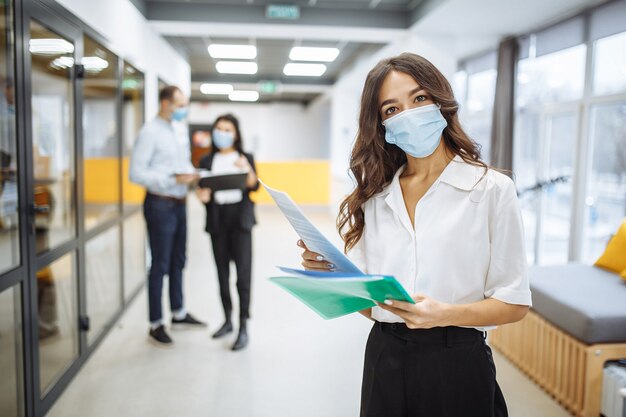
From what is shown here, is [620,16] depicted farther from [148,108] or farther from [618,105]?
[148,108]

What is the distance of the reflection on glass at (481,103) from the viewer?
23.2ft

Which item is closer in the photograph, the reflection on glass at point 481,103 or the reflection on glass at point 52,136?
the reflection on glass at point 52,136

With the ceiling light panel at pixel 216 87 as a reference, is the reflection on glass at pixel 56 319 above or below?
below

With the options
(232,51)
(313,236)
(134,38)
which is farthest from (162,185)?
(232,51)

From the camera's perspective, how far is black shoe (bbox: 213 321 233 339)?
385 cm

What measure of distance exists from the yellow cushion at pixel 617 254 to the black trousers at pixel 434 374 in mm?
2571

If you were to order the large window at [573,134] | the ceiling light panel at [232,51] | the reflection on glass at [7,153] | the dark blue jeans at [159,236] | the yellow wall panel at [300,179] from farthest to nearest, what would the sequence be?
1. the yellow wall panel at [300,179]
2. the ceiling light panel at [232,51]
3. the large window at [573,134]
4. the dark blue jeans at [159,236]
5. the reflection on glass at [7,153]

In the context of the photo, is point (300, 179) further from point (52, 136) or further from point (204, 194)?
point (52, 136)

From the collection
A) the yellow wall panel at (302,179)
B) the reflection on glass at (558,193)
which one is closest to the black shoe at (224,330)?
the reflection on glass at (558,193)

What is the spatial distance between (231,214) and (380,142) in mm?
2380

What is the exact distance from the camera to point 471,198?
1.16 metres

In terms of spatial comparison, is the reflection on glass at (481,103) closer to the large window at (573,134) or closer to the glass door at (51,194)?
the large window at (573,134)

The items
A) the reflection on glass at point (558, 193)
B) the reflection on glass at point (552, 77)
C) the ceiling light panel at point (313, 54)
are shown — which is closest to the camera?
the reflection on glass at point (552, 77)

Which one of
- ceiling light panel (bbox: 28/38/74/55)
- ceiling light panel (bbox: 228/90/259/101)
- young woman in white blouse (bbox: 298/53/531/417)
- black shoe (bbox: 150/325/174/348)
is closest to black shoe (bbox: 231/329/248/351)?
black shoe (bbox: 150/325/174/348)
